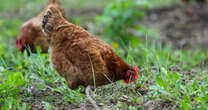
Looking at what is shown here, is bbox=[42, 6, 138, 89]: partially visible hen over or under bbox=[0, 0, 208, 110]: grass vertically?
over

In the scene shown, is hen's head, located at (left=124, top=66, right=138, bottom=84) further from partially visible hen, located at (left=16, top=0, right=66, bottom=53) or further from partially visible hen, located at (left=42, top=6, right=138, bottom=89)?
partially visible hen, located at (left=16, top=0, right=66, bottom=53)

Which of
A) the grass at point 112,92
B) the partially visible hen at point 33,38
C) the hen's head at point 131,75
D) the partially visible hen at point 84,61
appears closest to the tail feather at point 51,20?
the partially visible hen at point 84,61

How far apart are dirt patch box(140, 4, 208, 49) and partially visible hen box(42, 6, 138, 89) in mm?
4322

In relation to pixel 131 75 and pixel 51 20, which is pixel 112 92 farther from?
pixel 51 20

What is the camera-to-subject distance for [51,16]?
3928 millimetres

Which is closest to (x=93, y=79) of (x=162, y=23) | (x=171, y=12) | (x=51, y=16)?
(x=51, y=16)

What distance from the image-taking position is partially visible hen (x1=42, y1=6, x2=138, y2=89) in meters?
3.56

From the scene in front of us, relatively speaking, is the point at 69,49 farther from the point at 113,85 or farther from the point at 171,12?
the point at 171,12

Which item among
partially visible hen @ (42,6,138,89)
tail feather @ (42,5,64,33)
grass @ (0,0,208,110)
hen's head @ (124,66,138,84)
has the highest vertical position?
tail feather @ (42,5,64,33)

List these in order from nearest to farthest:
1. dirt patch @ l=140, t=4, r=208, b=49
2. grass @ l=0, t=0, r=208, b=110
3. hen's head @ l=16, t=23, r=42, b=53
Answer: grass @ l=0, t=0, r=208, b=110, hen's head @ l=16, t=23, r=42, b=53, dirt patch @ l=140, t=4, r=208, b=49

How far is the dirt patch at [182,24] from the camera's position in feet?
26.0

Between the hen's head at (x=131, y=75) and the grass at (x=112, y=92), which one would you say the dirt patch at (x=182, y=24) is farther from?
the hen's head at (x=131, y=75)

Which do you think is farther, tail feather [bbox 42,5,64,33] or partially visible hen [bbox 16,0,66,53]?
partially visible hen [bbox 16,0,66,53]

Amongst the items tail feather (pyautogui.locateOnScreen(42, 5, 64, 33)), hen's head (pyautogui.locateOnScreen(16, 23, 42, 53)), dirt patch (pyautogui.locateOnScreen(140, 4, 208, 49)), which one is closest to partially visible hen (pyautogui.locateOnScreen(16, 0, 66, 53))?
hen's head (pyautogui.locateOnScreen(16, 23, 42, 53))
